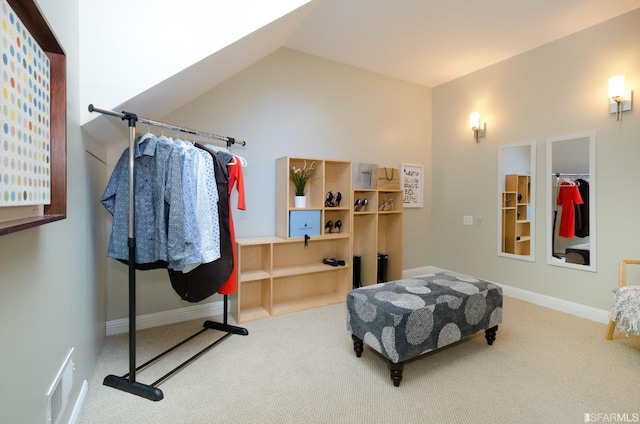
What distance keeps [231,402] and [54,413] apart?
0.82m

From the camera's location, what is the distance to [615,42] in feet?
9.05

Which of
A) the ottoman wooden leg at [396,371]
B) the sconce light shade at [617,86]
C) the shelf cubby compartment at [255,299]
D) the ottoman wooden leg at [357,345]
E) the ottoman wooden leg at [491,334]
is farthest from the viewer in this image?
the shelf cubby compartment at [255,299]

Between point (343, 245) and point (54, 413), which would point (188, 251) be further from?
point (343, 245)

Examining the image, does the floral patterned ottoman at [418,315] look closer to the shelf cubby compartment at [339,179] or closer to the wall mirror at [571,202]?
the shelf cubby compartment at [339,179]

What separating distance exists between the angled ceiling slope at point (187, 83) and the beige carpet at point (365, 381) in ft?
5.39

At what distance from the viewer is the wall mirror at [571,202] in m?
2.93

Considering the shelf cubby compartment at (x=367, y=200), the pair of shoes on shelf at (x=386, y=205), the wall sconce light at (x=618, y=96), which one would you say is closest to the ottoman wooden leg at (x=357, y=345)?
the shelf cubby compartment at (x=367, y=200)

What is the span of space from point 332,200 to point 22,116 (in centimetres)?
277

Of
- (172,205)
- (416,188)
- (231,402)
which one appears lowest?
(231,402)

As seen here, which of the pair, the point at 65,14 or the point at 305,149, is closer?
the point at 65,14

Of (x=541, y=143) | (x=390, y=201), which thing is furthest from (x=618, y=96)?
(x=390, y=201)

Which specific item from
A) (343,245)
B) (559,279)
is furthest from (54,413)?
(559,279)

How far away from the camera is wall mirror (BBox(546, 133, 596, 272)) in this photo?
2.93 meters

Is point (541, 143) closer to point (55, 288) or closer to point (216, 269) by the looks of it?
point (216, 269)
